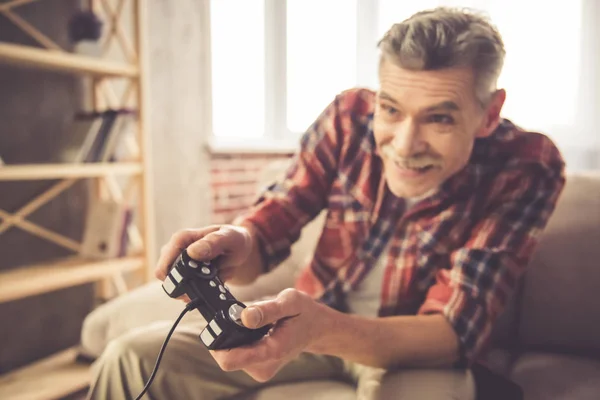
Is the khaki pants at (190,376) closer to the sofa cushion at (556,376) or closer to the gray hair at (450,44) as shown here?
the sofa cushion at (556,376)

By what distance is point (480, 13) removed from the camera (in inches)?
31.6

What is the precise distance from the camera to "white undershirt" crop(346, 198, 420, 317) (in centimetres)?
92

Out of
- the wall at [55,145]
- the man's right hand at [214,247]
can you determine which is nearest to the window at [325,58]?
the wall at [55,145]

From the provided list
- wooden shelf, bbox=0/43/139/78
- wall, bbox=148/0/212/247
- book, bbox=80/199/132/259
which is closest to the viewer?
wooden shelf, bbox=0/43/139/78

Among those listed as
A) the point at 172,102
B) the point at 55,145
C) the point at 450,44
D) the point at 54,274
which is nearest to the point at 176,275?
the point at 450,44

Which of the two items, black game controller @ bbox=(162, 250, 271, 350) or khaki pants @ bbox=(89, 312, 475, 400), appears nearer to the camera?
black game controller @ bbox=(162, 250, 271, 350)

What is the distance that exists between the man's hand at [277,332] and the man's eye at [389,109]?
12.8 inches

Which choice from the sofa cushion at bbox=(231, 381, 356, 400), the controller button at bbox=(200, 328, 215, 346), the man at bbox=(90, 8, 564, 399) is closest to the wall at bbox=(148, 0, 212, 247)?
the man at bbox=(90, 8, 564, 399)

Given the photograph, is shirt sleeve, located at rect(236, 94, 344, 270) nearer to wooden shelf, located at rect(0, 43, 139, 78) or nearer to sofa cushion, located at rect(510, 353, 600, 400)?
sofa cushion, located at rect(510, 353, 600, 400)

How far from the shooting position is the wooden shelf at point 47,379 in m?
1.39

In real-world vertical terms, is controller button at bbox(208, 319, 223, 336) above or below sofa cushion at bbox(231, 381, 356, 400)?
above

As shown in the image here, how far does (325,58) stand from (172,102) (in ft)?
2.95

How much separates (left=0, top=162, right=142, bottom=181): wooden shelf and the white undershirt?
2.85 ft

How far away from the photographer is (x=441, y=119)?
794mm
